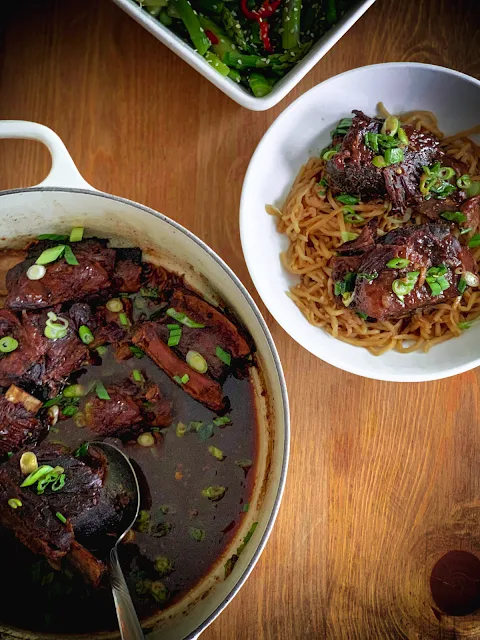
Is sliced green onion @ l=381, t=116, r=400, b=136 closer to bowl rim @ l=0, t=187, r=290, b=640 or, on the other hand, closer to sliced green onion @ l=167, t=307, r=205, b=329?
bowl rim @ l=0, t=187, r=290, b=640

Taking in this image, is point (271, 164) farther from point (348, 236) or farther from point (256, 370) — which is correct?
point (256, 370)

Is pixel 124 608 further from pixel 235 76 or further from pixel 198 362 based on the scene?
pixel 235 76

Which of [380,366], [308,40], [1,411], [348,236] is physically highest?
[308,40]

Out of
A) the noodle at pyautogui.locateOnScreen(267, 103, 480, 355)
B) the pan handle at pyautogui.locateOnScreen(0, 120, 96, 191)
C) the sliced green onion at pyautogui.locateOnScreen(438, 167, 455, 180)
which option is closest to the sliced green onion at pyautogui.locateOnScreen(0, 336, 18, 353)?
the pan handle at pyautogui.locateOnScreen(0, 120, 96, 191)

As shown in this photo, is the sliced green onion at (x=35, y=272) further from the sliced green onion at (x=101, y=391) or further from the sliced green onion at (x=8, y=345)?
the sliced green onion at (x=101, y=391)

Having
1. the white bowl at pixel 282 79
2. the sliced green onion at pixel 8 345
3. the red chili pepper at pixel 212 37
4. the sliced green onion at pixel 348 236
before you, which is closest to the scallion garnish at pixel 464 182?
the sliced green onion at pixel 348 236

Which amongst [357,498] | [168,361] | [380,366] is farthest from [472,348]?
[168,361]
